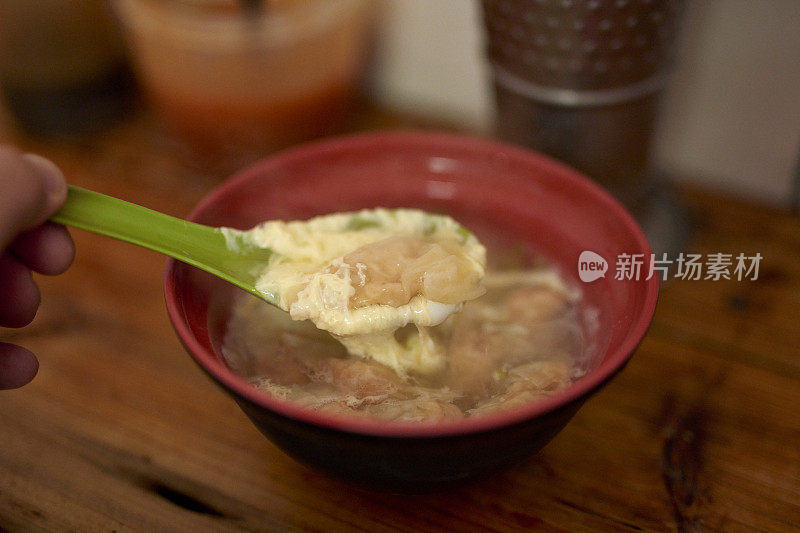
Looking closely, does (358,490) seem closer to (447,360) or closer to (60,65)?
(447,360)

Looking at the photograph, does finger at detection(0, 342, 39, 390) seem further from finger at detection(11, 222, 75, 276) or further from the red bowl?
the red bowl

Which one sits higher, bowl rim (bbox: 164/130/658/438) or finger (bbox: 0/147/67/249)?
finger (bbox: 0/147/67/249)

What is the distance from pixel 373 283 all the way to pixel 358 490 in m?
0.21

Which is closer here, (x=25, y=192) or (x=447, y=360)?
(x=25, y=192)

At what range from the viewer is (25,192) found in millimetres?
648

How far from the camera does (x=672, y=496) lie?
0.74m

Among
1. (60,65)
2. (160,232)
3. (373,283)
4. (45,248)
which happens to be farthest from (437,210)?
(60,65)

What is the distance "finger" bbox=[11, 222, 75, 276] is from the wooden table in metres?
0.19

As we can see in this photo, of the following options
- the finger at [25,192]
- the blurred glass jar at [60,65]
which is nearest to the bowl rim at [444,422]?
the finger at [25,192]

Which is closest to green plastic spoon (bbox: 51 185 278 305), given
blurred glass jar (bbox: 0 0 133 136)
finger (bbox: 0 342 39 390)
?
finger (bbox: 0 342 39 390)

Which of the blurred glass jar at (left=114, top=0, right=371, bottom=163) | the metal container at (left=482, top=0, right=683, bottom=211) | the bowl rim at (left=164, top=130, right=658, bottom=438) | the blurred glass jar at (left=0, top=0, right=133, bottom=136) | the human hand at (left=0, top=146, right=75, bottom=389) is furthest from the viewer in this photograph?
the blurred glass jar at (left=0, top=0, right=133, bottom=136)

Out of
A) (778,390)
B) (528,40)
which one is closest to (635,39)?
(528,40)

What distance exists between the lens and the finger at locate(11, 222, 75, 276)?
29.1 inches

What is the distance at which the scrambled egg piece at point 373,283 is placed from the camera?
699 millimetres
